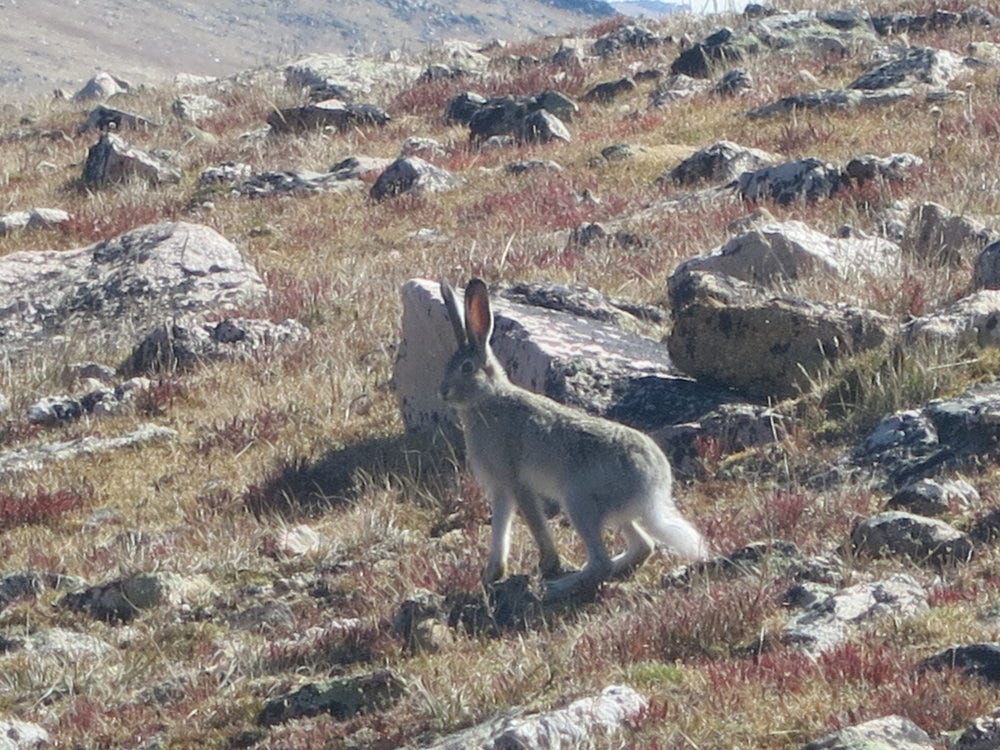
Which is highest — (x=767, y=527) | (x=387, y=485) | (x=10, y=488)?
(x=767, y=527)

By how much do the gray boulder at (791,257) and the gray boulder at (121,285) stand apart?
13.8 feet

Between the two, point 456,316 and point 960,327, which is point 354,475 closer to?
point 456,316

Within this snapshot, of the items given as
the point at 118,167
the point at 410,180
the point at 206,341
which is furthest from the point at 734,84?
the point at 206,341

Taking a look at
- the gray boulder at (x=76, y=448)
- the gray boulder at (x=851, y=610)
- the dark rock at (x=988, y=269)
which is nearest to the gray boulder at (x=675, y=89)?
the dark rock at (x=988, y=269)

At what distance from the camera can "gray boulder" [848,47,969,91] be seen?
19.5 meters

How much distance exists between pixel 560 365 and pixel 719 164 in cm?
787

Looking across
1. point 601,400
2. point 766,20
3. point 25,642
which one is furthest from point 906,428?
point 766,20

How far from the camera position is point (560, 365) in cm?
959

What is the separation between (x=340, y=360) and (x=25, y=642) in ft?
15.0

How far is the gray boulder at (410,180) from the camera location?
59.5ft

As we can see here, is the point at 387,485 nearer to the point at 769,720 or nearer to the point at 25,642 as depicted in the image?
the point at 25,642

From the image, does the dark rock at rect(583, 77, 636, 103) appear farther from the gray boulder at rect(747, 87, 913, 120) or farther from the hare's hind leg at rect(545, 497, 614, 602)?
the hare's hind leg at rect(545, 497, 614, 602)

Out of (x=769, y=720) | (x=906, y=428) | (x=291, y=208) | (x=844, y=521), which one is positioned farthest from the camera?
(x=291, y=208)

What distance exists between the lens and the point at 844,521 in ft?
24.4
